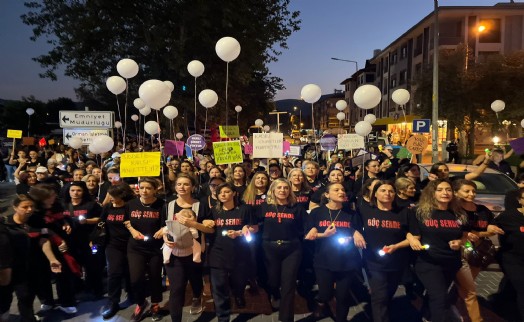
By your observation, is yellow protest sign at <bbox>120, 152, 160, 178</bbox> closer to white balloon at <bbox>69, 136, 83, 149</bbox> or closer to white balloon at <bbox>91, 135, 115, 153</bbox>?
white balloon at <bbox>91, 135, 115, 153</bbox>

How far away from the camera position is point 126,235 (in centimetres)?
452

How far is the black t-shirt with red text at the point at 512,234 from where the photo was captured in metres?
3.90

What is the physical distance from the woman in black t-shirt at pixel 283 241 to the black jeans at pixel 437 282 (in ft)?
4.26

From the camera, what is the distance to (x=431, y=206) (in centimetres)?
390

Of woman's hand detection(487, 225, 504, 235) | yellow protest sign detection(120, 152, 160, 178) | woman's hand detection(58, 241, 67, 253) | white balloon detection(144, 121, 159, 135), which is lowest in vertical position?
woman's hand detection(58, 241, 67, 253)

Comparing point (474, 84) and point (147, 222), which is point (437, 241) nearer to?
point (147, 222)

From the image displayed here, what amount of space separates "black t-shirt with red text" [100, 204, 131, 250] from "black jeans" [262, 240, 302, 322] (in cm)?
169

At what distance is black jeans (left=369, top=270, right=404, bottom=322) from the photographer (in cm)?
381

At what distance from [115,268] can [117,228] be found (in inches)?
18.7

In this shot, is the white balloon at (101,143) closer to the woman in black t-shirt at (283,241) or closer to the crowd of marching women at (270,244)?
the crowd of marching women at (270,244)

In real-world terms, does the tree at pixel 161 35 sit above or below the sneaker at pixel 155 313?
above

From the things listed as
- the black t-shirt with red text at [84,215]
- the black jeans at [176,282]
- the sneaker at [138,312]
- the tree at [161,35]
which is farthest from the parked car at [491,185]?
the tree at [161,35]

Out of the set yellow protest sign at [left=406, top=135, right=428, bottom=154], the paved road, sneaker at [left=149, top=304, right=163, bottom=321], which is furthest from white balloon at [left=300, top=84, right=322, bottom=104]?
sneaker at [left=149, top=304, right=163, bottom=321]

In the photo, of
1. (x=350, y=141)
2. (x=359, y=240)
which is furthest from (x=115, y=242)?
(x=350, y=141)
